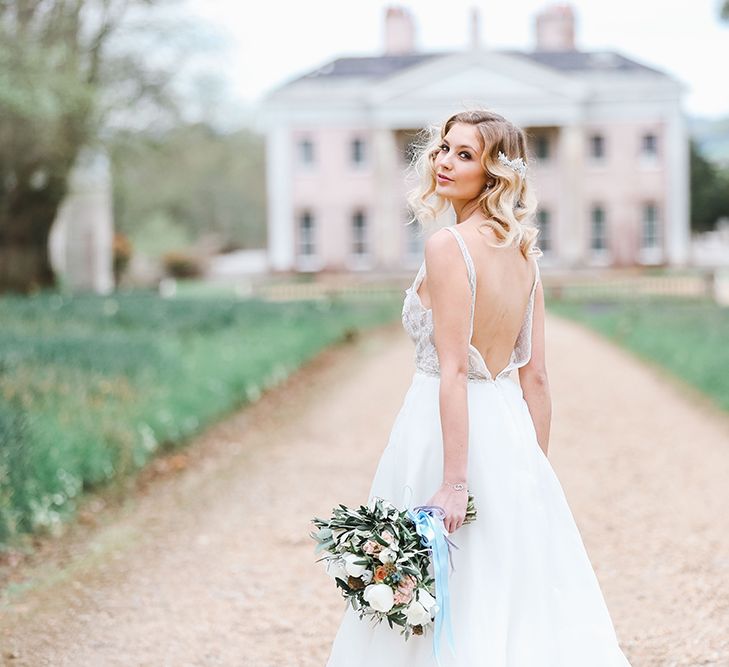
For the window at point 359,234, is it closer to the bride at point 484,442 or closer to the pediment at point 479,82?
the pediment at point 479,82

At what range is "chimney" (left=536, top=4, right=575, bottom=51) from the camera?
42875mm

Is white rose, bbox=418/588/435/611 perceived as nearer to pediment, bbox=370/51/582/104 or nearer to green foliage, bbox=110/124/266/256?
pediment, bbox=370/51/582/104

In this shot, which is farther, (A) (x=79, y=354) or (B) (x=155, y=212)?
(B) (x=155, y=212)

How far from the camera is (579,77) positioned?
40031mm

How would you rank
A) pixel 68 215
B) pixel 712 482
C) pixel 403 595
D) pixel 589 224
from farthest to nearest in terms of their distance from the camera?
pixel 589 224 < pixel 68 215 < pixel 712 482 < pixel 403 595

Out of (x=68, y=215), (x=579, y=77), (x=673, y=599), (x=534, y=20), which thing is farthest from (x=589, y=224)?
(x=673, y=599)

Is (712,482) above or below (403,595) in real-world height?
below

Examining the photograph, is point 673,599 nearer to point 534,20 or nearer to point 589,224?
point 589,224

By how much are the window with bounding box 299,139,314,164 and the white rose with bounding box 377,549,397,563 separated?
124 feet

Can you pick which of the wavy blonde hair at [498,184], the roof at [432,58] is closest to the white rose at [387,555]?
the wavy blonde hair at [498,184]

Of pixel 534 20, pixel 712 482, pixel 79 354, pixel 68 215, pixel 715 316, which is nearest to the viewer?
pixel 712 482

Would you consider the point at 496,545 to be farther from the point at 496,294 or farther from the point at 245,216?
the point at 245,216

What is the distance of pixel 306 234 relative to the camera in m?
40.0

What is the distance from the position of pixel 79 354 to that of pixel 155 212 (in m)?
50.9
